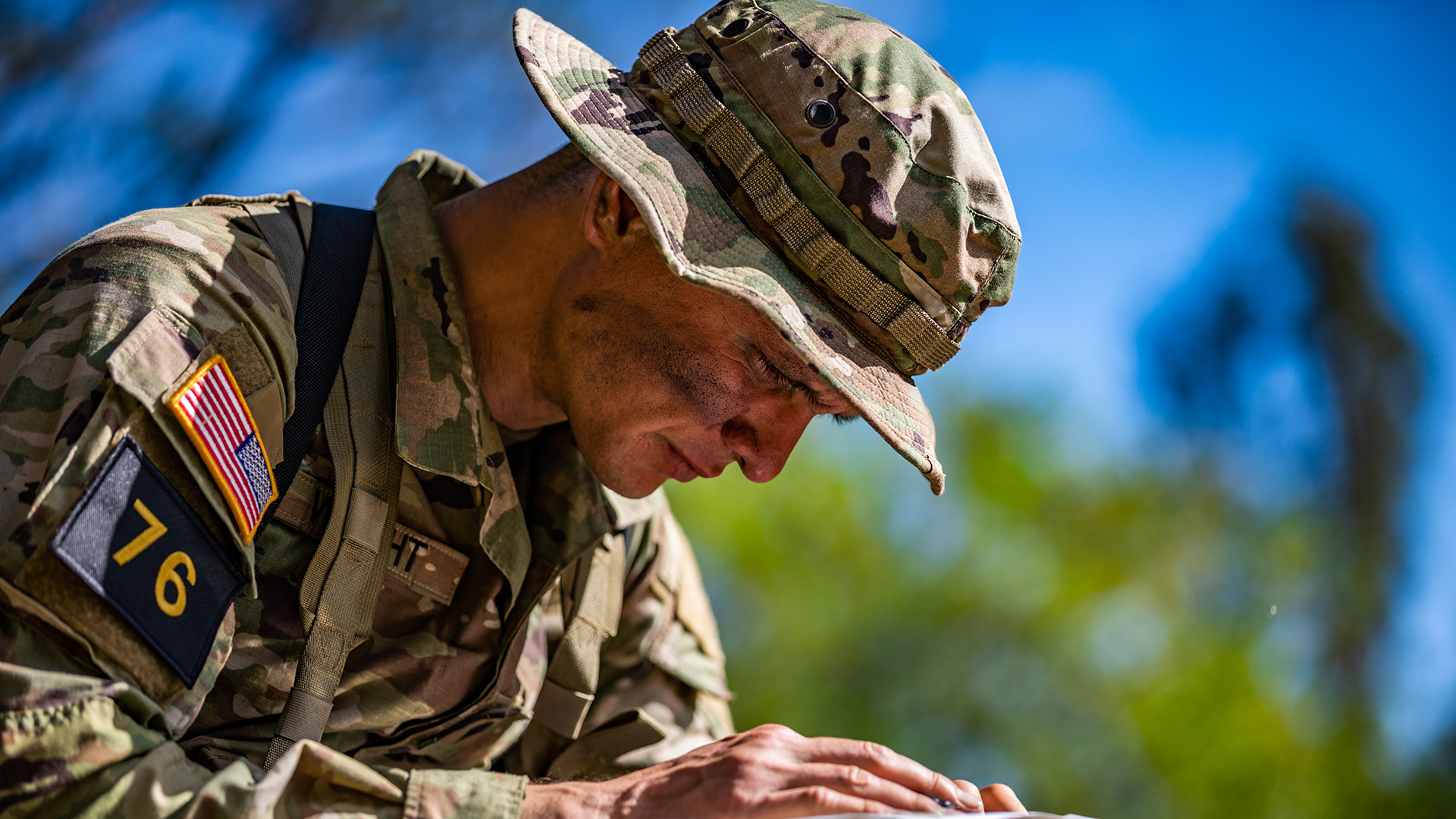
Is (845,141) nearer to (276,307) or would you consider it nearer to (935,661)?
(276,307)

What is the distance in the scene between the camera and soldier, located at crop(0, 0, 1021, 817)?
4.46 feet

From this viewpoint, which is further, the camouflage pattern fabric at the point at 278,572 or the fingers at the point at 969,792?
the fingers at the point at 969,792

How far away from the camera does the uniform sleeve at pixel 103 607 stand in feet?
4.14

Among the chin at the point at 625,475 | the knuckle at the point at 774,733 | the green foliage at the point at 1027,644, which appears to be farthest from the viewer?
the green foliage at the point at 1027,644

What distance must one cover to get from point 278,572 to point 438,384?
42 cm

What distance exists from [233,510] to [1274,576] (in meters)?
12.9

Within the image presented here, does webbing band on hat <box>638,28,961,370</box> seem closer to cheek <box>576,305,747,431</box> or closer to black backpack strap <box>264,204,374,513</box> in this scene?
cheek <box>576,305,747,431</box>

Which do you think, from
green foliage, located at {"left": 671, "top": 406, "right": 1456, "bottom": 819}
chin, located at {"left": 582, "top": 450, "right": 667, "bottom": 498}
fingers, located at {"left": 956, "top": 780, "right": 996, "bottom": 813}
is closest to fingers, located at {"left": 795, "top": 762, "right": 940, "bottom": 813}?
fingers, located at {"left": 956, "top": 780, "right": 996, "bottom": 813}

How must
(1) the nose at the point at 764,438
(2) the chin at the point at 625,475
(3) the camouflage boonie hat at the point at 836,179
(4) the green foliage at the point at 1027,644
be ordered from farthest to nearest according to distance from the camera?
(4) the green foliage at the point at 1027,644, (2) the chin at the point at 625,475, (1) the nose at the point at 764,438, (3) the camouflage boonie hat at the point at 836,179

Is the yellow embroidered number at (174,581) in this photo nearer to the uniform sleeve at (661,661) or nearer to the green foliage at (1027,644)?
the uniform sleeve at (661,661)

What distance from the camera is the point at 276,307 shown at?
175 centimetres

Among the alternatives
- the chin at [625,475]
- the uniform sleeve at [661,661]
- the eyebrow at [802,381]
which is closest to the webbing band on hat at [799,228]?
the eyebrow at [802,381]

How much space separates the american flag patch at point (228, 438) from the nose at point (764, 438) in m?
0.78

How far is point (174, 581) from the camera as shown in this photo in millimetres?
1427
